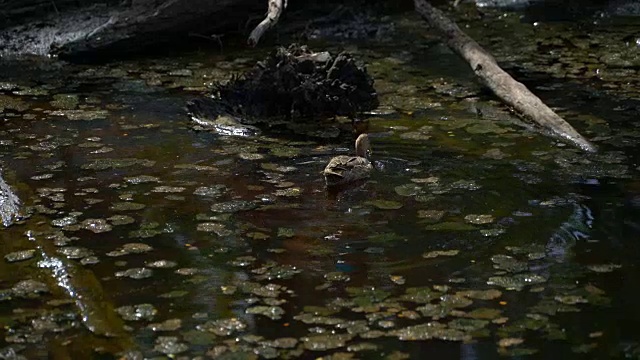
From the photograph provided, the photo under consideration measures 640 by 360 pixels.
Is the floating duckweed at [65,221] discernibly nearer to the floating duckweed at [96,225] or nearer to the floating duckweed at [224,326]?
the floating duckweed at [96,225]

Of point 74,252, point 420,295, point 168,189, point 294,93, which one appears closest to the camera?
point 420,295

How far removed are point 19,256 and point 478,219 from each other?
7.94 feet

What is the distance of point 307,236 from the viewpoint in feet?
18.0

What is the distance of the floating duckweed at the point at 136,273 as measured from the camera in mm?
5008

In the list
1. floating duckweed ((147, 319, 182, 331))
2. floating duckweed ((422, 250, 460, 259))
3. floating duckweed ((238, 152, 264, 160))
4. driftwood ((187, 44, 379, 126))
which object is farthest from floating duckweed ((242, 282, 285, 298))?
driftwood ((187, 44, 379, 126))

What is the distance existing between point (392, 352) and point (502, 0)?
9.05m

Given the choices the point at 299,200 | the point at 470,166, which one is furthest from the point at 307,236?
the point at 470,166

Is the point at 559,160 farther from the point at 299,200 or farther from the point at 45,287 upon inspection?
the point at 45,287

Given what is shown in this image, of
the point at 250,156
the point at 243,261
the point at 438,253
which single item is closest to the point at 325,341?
the point at 243,261

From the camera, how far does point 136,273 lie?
16.5 feet

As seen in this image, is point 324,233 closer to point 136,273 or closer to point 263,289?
point 263,289

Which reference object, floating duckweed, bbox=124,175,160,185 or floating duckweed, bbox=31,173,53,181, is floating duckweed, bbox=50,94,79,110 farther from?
floating duckweed, bbox=124,175,160,185

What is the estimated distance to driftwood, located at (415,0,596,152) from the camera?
716 centimetres

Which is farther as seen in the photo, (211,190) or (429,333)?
(211,190)
